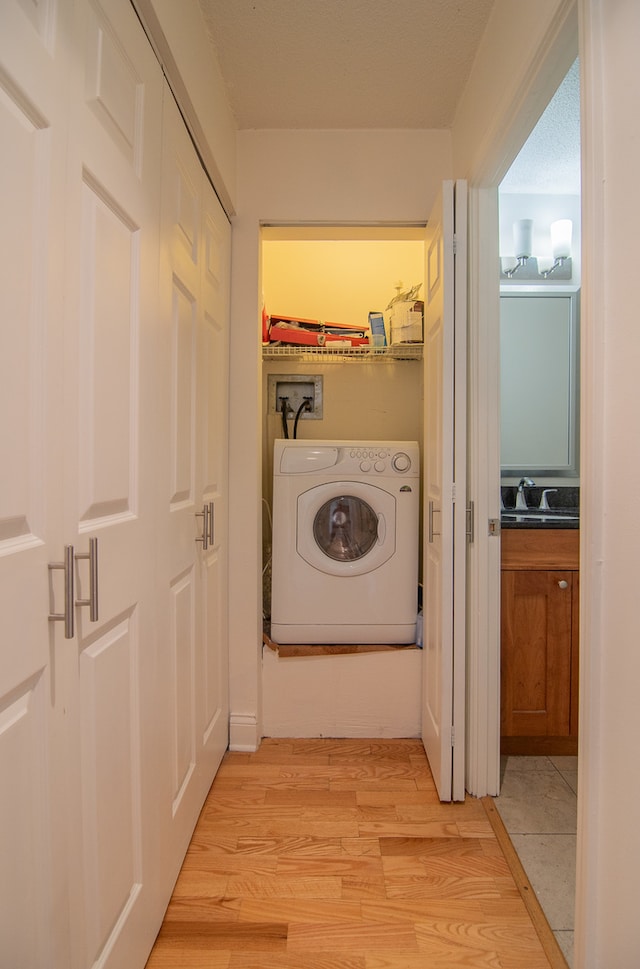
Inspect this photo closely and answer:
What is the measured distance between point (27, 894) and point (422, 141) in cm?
249

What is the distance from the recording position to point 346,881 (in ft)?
4.72

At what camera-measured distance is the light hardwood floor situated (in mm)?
1226

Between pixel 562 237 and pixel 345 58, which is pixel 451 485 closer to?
pixel 345 58

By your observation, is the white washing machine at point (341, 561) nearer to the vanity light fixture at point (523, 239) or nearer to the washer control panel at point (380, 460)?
the washer control panel at point (380, 460)

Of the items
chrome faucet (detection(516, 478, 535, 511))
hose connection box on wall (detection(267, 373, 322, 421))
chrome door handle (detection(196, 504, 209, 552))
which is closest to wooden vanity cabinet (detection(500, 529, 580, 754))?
chrome faucet (detection(516, 478, 535, 511))

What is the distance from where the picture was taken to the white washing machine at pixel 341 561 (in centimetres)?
220

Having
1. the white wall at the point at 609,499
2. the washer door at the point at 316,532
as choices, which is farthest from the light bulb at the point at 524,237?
the white wall at the point at 609,499

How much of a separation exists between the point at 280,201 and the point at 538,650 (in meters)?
2.00

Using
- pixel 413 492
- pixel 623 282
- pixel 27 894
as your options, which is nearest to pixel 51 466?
pixel 27 894

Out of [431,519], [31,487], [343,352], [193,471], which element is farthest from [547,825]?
[343,352]

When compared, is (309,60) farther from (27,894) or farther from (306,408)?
(27,894)

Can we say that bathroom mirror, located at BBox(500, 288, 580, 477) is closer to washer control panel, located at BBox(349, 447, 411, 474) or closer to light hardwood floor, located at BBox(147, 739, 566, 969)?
washer control panel, located at BBox(349, 447, 411, 474)

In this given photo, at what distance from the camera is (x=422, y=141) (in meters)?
2.09

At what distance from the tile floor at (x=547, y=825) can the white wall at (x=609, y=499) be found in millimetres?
444
